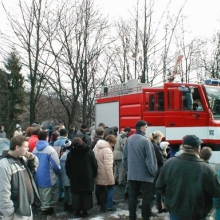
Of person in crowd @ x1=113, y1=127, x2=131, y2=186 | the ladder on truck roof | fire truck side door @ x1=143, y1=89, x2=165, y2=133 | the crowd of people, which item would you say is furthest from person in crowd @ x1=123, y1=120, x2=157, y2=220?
the ladder on truck roof

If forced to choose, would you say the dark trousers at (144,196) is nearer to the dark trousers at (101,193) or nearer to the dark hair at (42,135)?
the dark trousers at (101,193)

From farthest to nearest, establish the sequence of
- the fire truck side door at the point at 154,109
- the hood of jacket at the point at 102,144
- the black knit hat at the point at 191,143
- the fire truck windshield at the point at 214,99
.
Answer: the fire truck side door at the point at 154,109, the fire truck windshield at the point at 214,99, the hood of jacket at the point at 102,144, the black knit hat at the point at 191,143

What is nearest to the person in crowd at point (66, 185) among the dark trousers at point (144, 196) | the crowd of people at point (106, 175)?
the crowd of people at point (106, 175)

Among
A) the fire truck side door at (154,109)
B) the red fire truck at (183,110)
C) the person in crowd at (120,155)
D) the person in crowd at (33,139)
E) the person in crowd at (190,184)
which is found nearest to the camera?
the person in crowd at (190,184)

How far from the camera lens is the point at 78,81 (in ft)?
69.5

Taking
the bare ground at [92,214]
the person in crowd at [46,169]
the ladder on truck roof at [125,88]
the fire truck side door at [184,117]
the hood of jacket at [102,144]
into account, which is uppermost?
the ladder on truck roof at [125,88]

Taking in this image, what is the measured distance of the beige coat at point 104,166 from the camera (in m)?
8.84

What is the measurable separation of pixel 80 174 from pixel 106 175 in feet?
2.29

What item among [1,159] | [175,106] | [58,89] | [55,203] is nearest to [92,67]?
[58,89]

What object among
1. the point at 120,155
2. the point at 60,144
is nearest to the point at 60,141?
the point at 60,144

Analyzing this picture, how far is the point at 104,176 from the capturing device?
8844 millimetres

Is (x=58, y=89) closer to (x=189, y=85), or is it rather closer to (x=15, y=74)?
(x=189, y=85)

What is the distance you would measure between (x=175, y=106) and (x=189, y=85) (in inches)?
29.4

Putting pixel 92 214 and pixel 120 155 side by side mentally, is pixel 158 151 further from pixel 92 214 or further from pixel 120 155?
pixel 120 155
